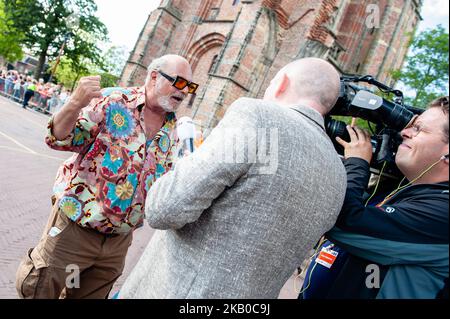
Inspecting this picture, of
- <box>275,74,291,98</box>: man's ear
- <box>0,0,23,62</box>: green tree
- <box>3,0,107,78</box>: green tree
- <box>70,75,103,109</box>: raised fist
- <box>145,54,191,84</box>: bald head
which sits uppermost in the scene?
<box>3,0,107,78</box>: green tree

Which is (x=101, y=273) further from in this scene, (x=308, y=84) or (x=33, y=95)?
(x=33, y=95)

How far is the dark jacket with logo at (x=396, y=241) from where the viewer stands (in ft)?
3.46

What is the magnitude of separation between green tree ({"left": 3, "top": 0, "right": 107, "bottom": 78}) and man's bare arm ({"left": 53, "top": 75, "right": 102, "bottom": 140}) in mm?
26262

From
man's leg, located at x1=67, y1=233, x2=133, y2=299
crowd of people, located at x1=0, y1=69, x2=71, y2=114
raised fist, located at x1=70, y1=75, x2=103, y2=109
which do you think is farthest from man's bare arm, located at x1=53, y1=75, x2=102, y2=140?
crowd of people, located at x1=0, y1=69, x2=71, y2=114

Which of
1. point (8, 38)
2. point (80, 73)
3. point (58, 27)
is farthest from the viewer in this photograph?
point (80, 73)

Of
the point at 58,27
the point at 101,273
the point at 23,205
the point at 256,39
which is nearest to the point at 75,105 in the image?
the point at 101,273

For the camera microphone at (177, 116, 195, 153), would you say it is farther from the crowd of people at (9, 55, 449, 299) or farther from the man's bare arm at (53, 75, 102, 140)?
the crowd of people at (9, 55, 449, 299)

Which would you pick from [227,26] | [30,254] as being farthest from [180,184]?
[227,26]

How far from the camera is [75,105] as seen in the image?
1.82m

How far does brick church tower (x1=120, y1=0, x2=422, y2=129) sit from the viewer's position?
13.8 meters

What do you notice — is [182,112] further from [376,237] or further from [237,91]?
[376,237]

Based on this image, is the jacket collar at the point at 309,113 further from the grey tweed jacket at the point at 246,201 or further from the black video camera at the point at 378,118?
the black video camera at the point at 378,118

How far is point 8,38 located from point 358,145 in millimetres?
39322

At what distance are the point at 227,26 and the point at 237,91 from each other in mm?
4705
